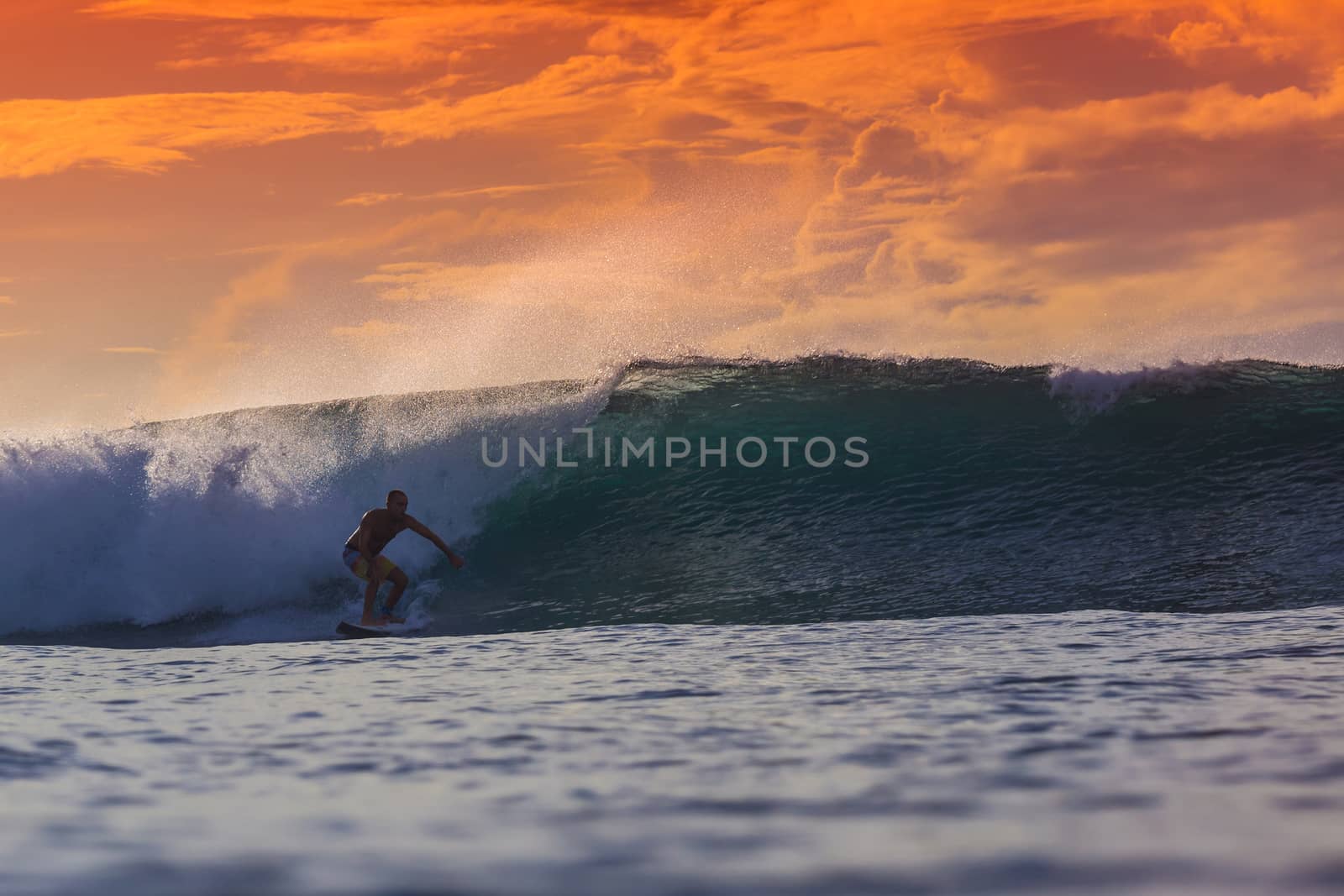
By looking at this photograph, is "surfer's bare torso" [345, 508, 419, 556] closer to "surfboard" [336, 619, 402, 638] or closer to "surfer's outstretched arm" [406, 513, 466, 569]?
"surfer's outstretched arm" [406, 513, 466, 569]

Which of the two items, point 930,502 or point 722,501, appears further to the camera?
point 722,501

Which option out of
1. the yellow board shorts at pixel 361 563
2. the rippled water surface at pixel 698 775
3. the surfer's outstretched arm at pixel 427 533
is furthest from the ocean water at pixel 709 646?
the surfer's outstretched arm at pixel 427 533

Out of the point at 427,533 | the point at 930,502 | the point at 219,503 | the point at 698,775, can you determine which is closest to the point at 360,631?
the point at 427,533

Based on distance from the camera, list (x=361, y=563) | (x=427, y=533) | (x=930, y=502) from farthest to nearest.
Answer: (x=930, y=502) < (x=361, y=563) < (x=427, y=533)

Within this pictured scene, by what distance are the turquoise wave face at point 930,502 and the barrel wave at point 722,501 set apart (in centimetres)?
4

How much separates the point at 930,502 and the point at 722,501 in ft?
7.09

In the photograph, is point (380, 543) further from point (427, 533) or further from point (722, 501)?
point (722, 501)

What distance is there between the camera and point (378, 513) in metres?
9.68

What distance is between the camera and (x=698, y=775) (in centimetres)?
309

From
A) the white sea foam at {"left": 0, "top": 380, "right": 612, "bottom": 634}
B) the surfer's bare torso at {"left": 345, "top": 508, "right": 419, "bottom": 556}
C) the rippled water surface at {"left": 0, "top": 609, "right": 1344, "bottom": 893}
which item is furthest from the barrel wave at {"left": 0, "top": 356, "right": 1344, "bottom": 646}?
the rippled water surface at {"left": 0, "top": 609, "right": 1344, "bottom": 893}

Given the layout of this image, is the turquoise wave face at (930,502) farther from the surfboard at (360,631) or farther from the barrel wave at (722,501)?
the surfboard at (360,631)

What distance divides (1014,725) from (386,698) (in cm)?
236

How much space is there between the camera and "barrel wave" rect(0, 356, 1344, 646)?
9.55 metres

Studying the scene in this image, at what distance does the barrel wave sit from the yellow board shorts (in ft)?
1.84
